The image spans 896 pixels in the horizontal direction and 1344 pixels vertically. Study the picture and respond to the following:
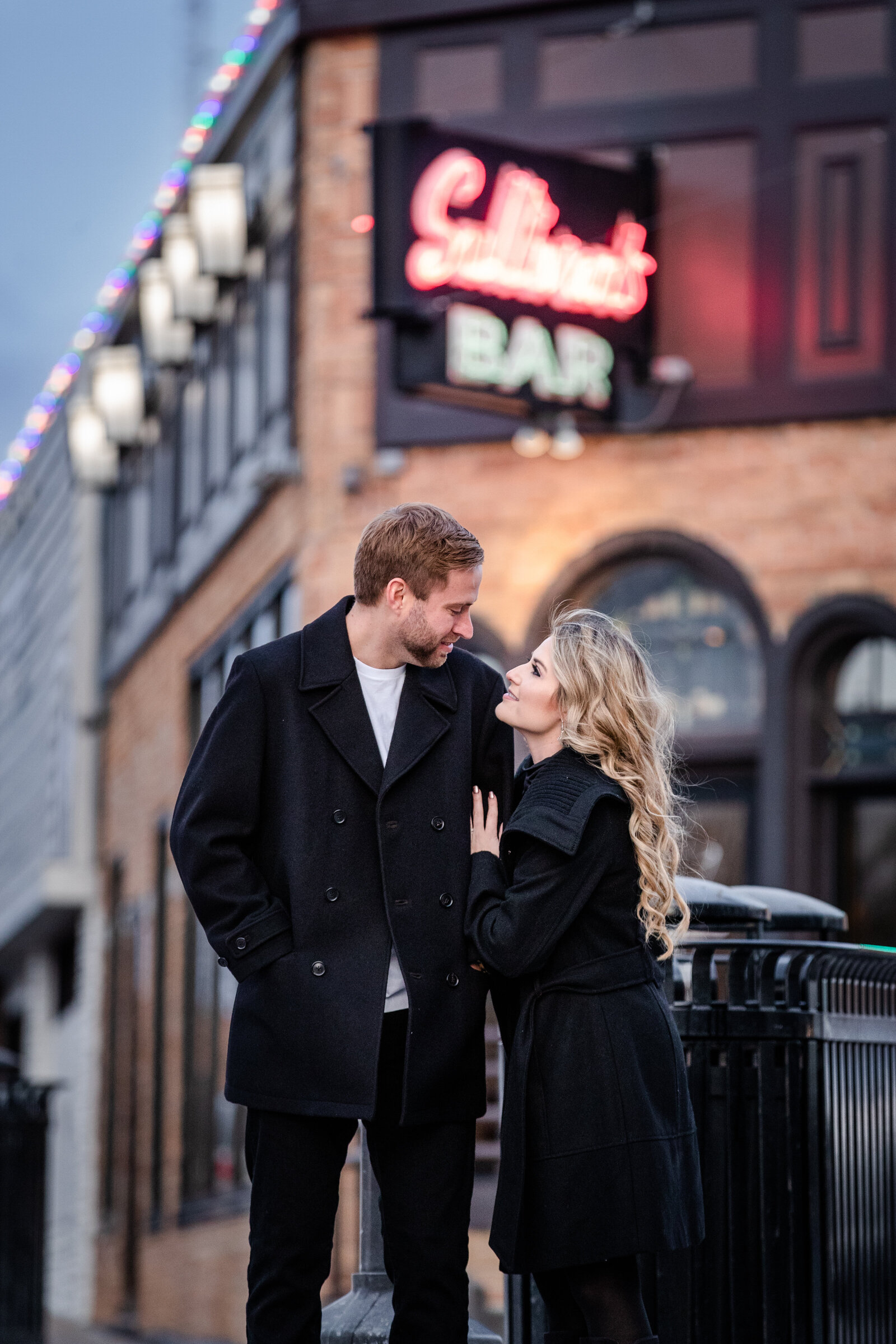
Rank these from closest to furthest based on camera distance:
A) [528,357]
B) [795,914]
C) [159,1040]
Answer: [795,914] → [528,357] → [159,1040]

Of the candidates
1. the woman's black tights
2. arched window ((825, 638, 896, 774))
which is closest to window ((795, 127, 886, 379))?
arched window ((825, 638, 896, 774))

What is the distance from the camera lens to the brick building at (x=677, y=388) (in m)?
11.9

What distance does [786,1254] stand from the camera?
5.13 meters

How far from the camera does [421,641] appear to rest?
4.31 m

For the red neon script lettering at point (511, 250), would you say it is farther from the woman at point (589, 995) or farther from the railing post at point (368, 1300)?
the woman at point (589, 995)

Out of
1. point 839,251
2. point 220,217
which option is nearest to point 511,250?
point 839,251

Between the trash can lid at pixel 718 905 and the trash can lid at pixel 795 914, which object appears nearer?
the trash can lid at pixel 718 905

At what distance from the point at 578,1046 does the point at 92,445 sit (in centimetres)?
1543

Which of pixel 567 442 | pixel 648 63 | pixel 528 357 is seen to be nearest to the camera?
pixel 528 357

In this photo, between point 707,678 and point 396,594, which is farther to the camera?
point 707,678

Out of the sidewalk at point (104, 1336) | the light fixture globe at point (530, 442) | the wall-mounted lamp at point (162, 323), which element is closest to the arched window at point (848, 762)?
the light fixture globe at point (530, 442)

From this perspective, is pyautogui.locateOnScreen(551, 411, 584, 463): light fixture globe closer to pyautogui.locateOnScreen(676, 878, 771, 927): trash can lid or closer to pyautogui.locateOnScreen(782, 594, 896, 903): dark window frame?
pyautogui.locateOnScreen(782, 594, 896, 903): dark window frame

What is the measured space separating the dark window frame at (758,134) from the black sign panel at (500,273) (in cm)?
62

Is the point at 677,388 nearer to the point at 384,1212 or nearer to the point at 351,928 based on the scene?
the point at 351,928
